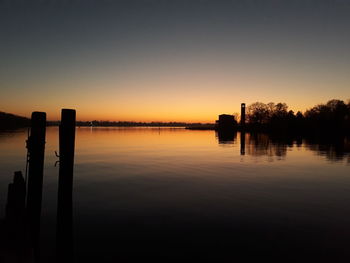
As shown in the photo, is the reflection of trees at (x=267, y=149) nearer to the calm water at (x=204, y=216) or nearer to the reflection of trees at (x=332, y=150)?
the reflection of trees at (x=332, y=150)

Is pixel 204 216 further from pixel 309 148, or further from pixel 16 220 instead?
pixel 309 148

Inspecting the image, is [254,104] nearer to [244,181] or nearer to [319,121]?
[319,121]

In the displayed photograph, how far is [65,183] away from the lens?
24.8ft

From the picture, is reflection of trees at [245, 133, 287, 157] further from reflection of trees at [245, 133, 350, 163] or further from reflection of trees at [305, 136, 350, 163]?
reflection of trees at [305, 136, 350, 163]

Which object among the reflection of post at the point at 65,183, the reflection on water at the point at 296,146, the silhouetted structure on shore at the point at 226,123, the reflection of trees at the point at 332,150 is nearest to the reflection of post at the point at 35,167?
the reflection of post at the point at 65,183

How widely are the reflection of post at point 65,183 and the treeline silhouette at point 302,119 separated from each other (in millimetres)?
118819

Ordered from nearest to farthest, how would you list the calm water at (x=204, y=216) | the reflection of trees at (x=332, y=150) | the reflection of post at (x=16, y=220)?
1. the reflection of post at (x=16, y=220)
2. the calm water at (x=204, y=216)
3. the reflection of trees at (x=332, y=150)

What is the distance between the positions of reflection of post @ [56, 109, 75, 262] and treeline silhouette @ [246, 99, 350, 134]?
390 ft

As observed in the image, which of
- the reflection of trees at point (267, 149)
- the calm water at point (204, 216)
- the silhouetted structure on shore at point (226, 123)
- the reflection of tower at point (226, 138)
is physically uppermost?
the silhouetted structure on shore at point (226, 123)

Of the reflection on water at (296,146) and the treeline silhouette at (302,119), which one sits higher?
the treeline silhouette at (302,119)

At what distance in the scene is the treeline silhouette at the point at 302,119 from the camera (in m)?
110

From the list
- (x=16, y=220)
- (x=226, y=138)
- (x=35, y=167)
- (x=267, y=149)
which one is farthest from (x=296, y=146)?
(x=16, y=220)

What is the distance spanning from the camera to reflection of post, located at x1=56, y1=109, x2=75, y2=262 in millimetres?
7441

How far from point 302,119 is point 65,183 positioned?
139 m
